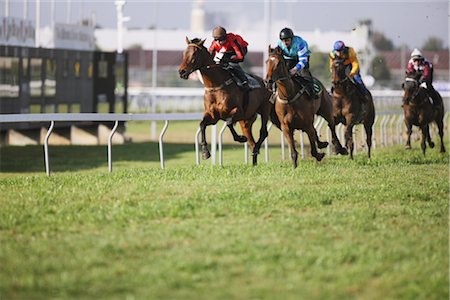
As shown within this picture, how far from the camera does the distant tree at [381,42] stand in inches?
3388

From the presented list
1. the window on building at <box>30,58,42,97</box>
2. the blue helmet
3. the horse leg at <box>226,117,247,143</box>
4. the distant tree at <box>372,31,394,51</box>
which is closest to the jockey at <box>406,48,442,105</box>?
Result: the blue helmet

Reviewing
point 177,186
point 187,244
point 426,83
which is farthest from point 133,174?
point 426,83

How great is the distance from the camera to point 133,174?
39.0ft

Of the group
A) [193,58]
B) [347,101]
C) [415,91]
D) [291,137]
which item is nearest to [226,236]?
[291,137]

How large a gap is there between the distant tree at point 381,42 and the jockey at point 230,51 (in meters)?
70.5

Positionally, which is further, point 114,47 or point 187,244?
point 114,47

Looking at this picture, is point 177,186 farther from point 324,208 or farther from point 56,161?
point 56,161

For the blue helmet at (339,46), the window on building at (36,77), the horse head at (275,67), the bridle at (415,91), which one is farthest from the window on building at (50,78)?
the horse head at (275,67)

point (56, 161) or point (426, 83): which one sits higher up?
point (426, 83)

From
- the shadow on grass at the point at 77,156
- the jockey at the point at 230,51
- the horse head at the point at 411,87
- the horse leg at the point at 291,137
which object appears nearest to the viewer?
the horse leg at the point at 291,137

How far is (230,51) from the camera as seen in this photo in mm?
13789

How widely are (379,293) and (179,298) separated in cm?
116

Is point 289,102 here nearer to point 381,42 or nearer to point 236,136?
point 236,136

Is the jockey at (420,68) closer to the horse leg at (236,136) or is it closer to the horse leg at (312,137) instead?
the horse leg at (312,137)
